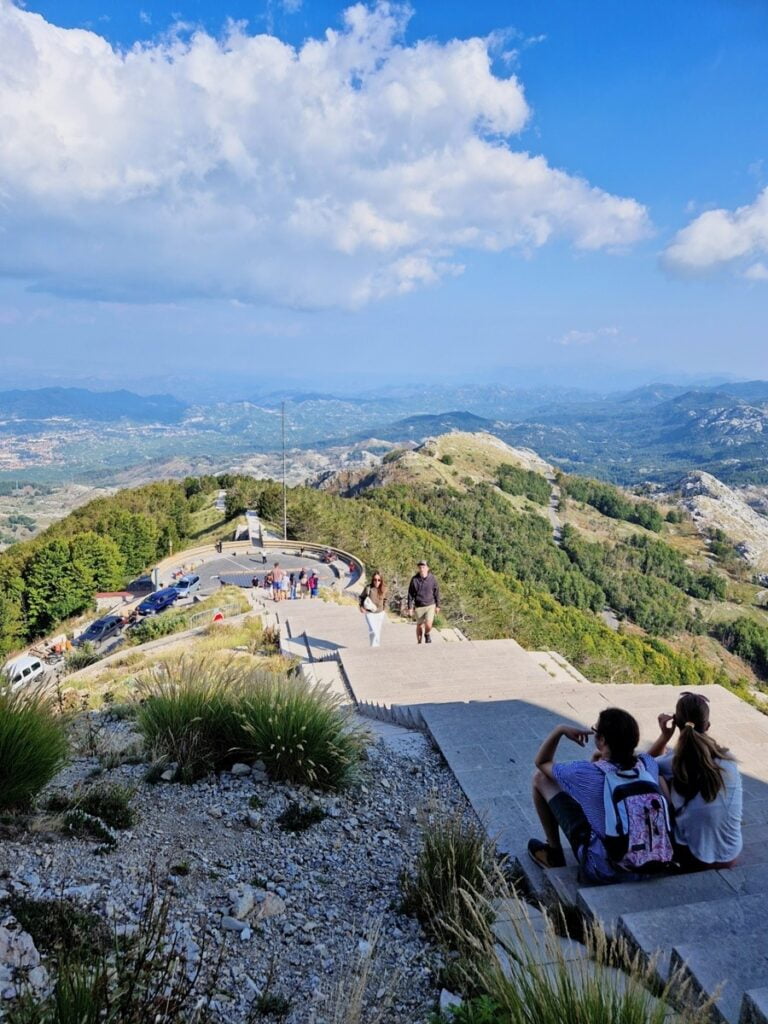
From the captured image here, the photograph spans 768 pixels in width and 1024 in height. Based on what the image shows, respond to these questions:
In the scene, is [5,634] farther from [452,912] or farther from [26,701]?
[452,912]

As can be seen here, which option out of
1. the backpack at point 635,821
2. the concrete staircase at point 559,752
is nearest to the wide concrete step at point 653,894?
the concrete staircase at point 559,752

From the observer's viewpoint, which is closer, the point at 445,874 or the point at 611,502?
the point at 445,874

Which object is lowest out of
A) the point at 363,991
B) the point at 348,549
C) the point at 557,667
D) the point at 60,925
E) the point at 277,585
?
the point at 348,549

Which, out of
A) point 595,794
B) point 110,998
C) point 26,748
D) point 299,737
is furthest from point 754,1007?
point 26,748

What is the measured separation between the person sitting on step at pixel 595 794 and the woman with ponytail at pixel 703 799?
18cm

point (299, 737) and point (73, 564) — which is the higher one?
point (299, 737)

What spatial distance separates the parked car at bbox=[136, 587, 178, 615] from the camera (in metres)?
25.0

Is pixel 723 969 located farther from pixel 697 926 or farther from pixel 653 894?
pixel 653 894

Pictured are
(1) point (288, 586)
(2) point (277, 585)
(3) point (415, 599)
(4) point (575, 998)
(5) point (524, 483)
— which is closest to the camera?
(4) point (575, 998)

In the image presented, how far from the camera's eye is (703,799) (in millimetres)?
4031

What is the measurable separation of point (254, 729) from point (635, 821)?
9.76 ft

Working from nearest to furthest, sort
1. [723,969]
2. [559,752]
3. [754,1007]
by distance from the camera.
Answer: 1. [754,1007]
2. [723,969]
3. [559,752]

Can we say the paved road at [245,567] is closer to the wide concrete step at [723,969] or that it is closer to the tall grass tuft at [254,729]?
the tall grass tuft at [254,729]

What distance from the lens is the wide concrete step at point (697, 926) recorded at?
3.01 metres
